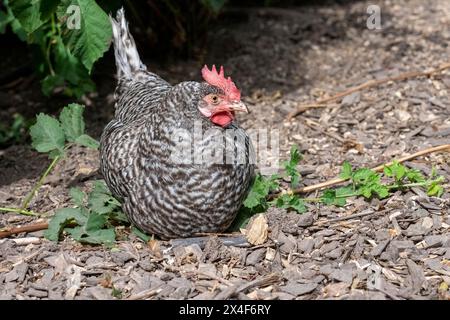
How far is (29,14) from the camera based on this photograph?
14.0 ft

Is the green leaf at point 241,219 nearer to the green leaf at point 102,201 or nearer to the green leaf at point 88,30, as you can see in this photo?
the green leaf at point 102,201

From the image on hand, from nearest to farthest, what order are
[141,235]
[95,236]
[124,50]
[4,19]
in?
[95,236], [141,235], [124,50], [4,19]

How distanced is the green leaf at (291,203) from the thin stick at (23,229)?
1.35 meters

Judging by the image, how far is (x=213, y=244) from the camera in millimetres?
3660

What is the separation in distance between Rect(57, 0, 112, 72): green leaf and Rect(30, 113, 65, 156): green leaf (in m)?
0.43

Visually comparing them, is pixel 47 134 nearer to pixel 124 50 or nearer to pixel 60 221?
pixel 60 221

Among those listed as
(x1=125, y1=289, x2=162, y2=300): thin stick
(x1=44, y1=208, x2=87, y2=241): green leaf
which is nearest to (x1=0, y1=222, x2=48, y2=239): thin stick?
(x1=44, y1=208, x2=87, y2=241): green leaf

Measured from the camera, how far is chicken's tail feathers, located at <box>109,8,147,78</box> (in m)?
4.73

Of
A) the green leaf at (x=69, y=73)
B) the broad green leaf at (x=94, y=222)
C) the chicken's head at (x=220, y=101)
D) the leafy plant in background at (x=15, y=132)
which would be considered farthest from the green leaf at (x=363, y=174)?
the leafy plant in background at (x=15, y=132)

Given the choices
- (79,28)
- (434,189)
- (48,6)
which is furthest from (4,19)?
(434,189)

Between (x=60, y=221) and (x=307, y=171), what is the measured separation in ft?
5.19

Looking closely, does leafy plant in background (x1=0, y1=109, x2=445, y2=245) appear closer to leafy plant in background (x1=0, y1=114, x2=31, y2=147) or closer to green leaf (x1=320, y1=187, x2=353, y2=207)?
green leaf (x1=320, y1=187, x2=353, y2=207)

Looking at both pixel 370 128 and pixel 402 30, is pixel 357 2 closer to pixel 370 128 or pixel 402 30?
pixel 402 30

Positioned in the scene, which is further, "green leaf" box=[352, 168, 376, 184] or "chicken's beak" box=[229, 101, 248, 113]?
"green leaf" box=[352, 168, 376, 184]
